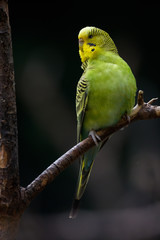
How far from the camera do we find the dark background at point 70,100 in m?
3.39

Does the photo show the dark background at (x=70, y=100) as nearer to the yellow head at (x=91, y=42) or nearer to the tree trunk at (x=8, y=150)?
the yellow head at (x=91, y=42)

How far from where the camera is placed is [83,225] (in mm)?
2961

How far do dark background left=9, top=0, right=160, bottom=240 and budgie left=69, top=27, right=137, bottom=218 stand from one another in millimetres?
1327

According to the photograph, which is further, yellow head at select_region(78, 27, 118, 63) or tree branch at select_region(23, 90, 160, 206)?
yellow head at select_region(78, 27, 118, 63)

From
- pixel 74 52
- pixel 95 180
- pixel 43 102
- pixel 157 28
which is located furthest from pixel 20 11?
pixel 95 180

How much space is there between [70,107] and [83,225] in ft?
3.81

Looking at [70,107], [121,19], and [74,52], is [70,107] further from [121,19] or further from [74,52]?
[121,19]

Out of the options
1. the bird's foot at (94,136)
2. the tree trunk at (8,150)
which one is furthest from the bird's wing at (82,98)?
the tree trunk at (8,150)

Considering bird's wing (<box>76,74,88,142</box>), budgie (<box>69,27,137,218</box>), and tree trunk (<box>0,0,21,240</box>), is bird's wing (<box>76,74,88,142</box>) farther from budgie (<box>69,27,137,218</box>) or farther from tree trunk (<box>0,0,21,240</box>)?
tree trunk (<box>0,0,21,240</box>)

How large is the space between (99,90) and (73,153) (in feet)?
1.49

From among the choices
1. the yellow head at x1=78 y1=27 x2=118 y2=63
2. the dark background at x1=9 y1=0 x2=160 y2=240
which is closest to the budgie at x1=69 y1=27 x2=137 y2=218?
the yellow head at x1=78 y1=27 x2=118 y2=63

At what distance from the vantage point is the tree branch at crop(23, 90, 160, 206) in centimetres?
155

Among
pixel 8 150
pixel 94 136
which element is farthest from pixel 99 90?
pixel 8 150

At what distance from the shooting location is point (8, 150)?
1463 millimetres
